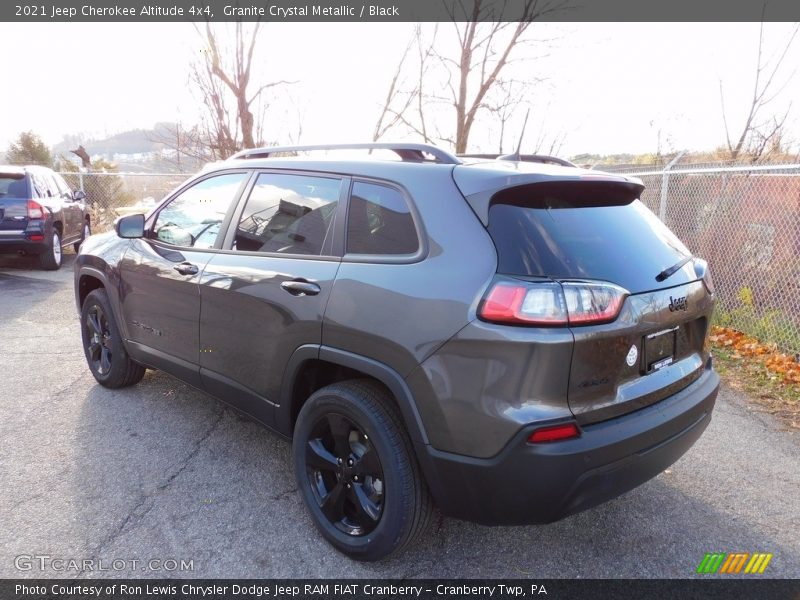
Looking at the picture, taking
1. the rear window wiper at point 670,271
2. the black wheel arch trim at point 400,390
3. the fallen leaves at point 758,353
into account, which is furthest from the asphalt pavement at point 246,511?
the rear window wiper at point 670,271

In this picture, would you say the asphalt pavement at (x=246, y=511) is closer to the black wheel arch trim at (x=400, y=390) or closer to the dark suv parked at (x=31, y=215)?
the black wheel arch trim at (x=400, y=390)

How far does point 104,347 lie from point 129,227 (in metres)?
1.20

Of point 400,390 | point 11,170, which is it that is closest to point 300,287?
point 400,390

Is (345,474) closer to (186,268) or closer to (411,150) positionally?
(411,150)

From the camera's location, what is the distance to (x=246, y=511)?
9.07 ft

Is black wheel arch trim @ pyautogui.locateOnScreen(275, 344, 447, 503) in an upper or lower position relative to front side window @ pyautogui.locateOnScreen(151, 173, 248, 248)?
lower

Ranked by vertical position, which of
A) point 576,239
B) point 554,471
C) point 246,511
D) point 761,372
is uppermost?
point 576,239

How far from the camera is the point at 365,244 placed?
2432 millimetres

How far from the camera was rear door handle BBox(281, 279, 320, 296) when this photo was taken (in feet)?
8.24

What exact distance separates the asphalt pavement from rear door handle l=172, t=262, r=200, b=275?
43.0 inches

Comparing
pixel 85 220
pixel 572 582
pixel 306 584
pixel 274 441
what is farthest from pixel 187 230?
pixel 85 220

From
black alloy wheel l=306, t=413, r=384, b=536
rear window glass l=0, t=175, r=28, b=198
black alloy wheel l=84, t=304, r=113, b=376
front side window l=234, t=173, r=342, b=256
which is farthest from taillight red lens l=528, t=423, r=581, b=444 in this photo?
rear window glass l=0, t=175, r=28, b=198

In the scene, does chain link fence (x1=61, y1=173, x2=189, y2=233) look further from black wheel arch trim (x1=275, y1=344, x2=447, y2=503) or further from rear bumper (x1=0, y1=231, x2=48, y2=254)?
black wheel arch trim (x1=275, y1=344, x2=447, y2=503)

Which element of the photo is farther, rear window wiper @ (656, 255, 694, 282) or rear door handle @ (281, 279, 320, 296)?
rear door handle @ (281, 279, 320, 296)
